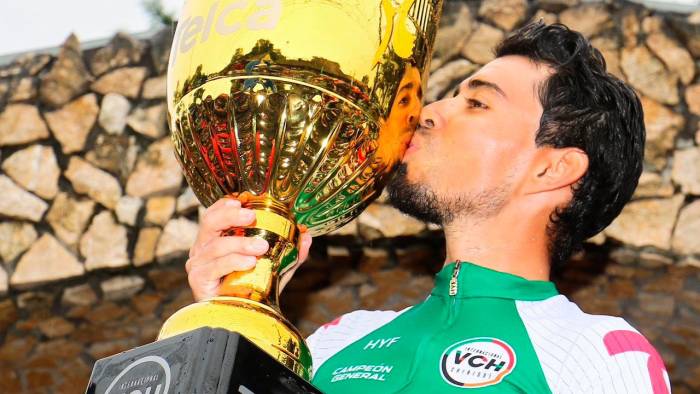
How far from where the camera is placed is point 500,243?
1612 mm

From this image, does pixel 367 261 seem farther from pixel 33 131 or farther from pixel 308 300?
pixel 33 131

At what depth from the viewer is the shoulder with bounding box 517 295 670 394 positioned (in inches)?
49.9

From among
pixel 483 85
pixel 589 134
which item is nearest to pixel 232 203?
pixel 483 85

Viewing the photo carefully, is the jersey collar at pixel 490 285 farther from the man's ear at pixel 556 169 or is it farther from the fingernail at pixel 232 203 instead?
the fingernail at pixel 232 203

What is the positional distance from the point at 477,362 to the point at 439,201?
290mm

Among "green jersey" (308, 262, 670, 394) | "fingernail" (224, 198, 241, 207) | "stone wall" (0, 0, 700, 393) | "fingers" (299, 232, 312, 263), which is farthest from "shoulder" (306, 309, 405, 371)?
"stone wall" (0, 0, 700, 393)

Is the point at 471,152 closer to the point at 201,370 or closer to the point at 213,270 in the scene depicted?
the point at 213,270

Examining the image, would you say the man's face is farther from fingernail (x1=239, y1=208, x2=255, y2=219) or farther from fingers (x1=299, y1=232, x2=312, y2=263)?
fingernail (x1=239, y1=208, x2=255, y2=219)

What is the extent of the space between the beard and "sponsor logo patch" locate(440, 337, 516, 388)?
0.24 metres

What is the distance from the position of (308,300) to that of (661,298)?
115 centimetres

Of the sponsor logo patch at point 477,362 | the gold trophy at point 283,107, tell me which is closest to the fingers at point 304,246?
the gold trophy at point 283,107

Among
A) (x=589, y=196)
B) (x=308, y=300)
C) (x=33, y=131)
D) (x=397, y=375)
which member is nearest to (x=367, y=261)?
(x=308, y=300)

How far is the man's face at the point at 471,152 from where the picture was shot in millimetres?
1547

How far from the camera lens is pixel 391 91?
1.22 metres
